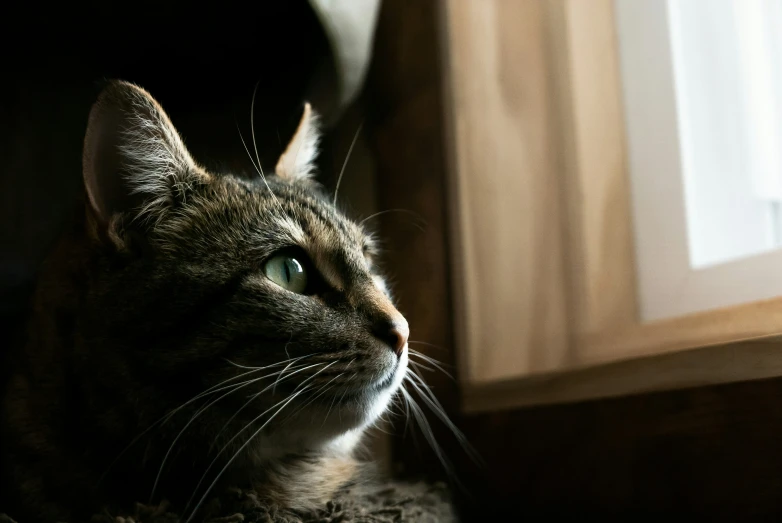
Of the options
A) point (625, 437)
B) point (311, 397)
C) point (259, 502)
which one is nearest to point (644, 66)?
point (625, 437)

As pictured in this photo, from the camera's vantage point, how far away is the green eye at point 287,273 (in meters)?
0.86

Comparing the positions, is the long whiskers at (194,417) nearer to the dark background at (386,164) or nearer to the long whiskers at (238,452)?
the long whiskers at (238,452)

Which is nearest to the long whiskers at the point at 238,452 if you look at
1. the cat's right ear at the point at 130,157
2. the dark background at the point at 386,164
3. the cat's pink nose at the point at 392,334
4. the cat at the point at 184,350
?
the cat at the point at 184,350

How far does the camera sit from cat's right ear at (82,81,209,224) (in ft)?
2.74

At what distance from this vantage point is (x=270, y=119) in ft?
4.92

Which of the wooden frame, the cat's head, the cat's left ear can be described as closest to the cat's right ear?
the cat's head

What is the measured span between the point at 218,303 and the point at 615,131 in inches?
28.1

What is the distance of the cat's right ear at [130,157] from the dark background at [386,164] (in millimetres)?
227

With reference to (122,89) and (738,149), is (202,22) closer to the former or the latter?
(122,89)

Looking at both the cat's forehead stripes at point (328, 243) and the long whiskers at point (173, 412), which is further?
the cat's forehead stripes at point (328, 243)

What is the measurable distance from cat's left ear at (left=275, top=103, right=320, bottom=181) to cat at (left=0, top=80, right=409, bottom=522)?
28 centimetres

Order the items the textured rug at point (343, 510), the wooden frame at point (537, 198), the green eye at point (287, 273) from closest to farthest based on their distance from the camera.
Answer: the textured rug at point (343, 510) < the green eye at point (287, 273) < the wooden frame at point (537, 198)

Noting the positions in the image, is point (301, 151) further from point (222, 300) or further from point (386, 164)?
point (222, 300)

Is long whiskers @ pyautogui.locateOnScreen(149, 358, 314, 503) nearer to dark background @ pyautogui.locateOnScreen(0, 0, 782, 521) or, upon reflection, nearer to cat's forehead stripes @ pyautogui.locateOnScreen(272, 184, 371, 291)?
cat's forehead stripes @ pyautogui.locateOnScreen(272, 184, 371, 291)
